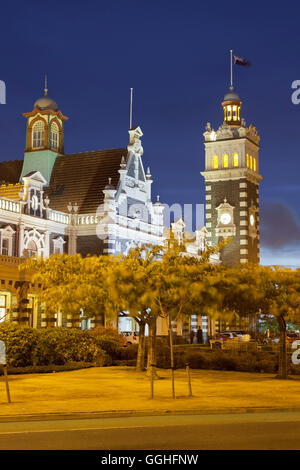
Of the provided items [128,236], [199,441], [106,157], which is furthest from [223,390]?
[106,157]

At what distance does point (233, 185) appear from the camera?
267 ft

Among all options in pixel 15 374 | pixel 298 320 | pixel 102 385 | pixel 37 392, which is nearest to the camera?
pixel 37 392

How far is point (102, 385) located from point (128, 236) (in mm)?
36905

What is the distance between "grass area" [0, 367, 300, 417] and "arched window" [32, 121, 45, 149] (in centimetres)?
3853

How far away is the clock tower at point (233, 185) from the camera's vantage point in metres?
79.6

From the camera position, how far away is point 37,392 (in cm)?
2269

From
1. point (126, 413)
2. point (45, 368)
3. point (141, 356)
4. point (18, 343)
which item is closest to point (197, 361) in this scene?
point (141, 356)

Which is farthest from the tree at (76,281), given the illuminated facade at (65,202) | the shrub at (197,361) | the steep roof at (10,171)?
the steep roof at (10,171)

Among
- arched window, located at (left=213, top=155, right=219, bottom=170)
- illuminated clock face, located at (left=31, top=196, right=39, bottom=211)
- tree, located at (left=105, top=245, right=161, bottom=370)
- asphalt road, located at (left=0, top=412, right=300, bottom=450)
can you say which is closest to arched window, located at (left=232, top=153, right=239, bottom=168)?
arched window, located at (left=213, top=155, right=219, bottom=170)

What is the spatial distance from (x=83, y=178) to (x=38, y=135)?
6.96 meters

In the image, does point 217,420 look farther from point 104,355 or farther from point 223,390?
point 104,355

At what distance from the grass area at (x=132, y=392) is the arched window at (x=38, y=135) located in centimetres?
3853

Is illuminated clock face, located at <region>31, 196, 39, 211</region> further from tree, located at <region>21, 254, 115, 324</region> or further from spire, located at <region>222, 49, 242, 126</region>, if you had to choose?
spire, located at <region>222, 49, 242, 126</region>

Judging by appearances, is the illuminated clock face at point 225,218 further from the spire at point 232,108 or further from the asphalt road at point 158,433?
the asphalt road at point 158,433
